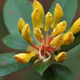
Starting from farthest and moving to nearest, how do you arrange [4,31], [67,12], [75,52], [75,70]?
[4,31] < [75,70] < [75,52] < [67,12]

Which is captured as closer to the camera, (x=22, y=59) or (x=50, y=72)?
(x=22, y=59)

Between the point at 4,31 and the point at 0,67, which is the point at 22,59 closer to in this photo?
the point at 0,67

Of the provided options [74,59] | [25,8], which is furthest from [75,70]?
[25,8]

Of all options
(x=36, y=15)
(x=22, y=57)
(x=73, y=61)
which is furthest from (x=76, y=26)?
(x=73, y=61)

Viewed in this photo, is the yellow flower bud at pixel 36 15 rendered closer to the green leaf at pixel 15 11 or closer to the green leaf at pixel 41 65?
the green leaf at pixel 41 65

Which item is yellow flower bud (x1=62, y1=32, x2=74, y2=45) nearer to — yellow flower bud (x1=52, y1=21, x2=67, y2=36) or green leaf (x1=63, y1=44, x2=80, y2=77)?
yellow flower bud (x1=52, y1=21, x2=67, y2=36)

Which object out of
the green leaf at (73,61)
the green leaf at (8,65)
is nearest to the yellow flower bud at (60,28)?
the green leaf at (8,65)

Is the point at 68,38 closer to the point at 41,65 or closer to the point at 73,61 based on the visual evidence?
the point at 41,65
